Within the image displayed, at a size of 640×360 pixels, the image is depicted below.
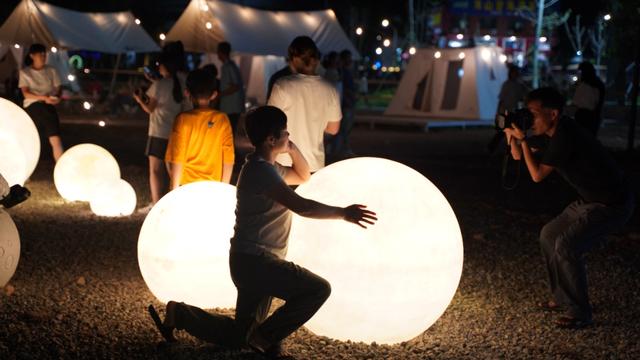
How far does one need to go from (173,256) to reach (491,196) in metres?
6.88

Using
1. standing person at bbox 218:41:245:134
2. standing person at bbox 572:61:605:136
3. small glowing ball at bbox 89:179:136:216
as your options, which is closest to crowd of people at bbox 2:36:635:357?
small glowing ball at bbox 89:179:136:216

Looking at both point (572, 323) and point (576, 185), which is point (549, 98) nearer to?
point (576, 185)

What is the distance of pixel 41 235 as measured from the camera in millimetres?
8078

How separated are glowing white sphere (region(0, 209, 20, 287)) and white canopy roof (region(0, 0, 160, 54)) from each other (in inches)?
770

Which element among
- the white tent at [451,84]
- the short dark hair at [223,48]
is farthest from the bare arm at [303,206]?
the white tent at [451,84]

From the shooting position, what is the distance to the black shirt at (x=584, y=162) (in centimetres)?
522

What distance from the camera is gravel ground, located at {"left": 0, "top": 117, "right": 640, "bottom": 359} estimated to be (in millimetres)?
4801

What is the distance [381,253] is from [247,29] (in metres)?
17.7

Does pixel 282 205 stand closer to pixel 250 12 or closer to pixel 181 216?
pixel 181 216

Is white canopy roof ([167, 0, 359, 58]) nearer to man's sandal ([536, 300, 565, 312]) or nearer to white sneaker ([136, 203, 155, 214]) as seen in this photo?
white sneaker ([136, 203, 155, 214])

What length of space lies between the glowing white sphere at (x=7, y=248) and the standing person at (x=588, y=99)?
11.0m

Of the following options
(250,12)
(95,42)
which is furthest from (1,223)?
(95,42)

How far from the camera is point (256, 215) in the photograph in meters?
4.42

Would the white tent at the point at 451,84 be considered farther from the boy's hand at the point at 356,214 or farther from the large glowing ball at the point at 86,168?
the boy's hand at the point at 356,214
